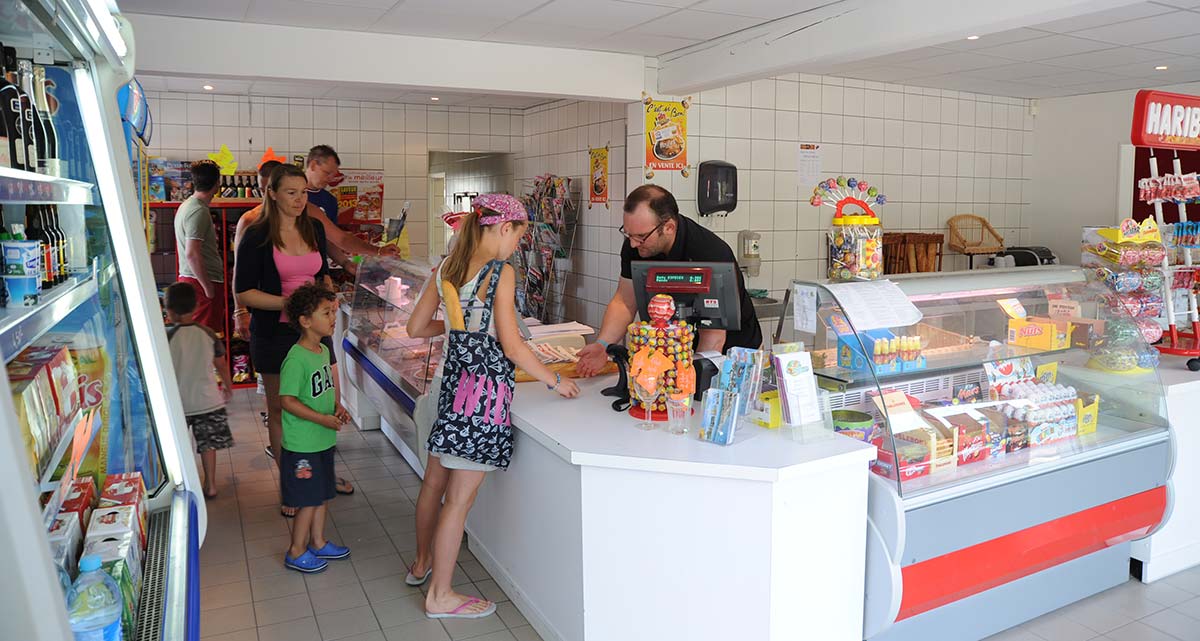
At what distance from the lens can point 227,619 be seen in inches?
129

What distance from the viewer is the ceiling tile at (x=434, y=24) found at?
4.50m

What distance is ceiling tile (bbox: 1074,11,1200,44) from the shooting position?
4.59 metres

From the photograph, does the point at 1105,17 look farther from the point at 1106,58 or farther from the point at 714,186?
the point at 714,186

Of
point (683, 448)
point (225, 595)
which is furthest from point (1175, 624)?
point (225, 595)

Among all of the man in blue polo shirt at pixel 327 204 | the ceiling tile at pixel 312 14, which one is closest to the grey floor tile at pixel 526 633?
the man in blue polo shirt at pixel 327 204

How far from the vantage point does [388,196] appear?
828 centimetres

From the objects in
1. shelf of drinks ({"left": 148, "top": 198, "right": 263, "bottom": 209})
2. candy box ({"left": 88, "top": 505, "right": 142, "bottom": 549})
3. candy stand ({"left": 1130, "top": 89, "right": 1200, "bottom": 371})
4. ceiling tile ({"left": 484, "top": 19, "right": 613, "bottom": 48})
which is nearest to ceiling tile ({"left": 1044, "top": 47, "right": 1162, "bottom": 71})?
candy stand ({"left": 1130, "top": 89, "right": 1200, "bottom": 371})

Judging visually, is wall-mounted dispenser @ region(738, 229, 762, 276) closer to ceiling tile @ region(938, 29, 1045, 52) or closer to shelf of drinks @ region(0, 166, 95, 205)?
ceiling tile @ region(938, 29, 1045, 52)

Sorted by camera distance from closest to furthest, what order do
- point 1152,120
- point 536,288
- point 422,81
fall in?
1. point 1152,120
2. point 422,81
3. point 536,288

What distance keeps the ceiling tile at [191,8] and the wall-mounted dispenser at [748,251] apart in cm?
349

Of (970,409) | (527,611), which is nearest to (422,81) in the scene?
(527,611)

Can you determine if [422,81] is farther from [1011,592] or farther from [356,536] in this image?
[1011,592]

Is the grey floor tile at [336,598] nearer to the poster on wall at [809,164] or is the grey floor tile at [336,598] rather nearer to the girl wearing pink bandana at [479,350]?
the girl wearing pink bandana at [479,350]

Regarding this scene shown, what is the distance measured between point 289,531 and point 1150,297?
4.20m
